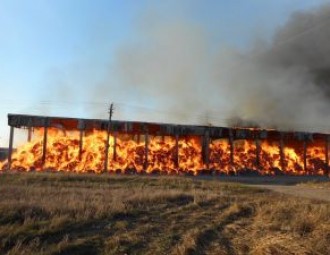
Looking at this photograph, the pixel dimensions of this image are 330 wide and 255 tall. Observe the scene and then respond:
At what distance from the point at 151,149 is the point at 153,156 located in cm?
79

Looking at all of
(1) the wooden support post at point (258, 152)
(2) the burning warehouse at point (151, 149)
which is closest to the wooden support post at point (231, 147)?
(2) the burning warehouse at point (151, 149)

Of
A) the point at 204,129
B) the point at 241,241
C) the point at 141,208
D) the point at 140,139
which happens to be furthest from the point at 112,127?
the point at 241,241

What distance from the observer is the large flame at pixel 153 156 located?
44.3 meters

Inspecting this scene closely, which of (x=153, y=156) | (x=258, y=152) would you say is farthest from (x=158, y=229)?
(x=258, y=152)

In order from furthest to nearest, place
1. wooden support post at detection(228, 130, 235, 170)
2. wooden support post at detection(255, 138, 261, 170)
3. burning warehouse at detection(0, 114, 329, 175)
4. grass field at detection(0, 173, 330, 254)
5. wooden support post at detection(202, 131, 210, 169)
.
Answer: wooden support post at detection(255, 138, 261, 170) < wooden support post at detection(228, 130, 235, 170) < wooden support post at detection(202, 131, 210, 169) < burning warehouse at detection(0, 114, 329, 175) < grass field at detection(0, 173, 330, 254)

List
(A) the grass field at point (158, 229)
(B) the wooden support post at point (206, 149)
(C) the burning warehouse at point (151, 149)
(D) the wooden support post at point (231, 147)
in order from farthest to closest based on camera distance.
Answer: (D) the wooden support post at point (231, 147) < (B) the wooden support post at point (206, 149) < (C) the burning warehouse at point (151, 149) < (A) the grass field at point (158, 229)

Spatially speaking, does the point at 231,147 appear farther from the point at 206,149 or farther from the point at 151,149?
the point at 151,149

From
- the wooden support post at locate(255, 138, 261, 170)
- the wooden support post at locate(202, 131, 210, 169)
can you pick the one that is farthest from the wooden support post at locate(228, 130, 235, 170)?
the wooden support post at locate(255, 138, 261, 170)

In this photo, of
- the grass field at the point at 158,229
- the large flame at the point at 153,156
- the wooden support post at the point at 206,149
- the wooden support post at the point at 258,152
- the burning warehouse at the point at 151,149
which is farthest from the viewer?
the wooden support post at the point at 258,152

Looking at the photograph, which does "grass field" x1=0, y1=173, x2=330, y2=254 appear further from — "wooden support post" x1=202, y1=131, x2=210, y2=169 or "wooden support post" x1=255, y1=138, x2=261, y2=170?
"wooden support post" x1=255, y1=138, x2=261, y2=170

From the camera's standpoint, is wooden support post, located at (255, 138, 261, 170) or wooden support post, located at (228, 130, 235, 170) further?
wooden support post, located at (255, 138, 261, 170)

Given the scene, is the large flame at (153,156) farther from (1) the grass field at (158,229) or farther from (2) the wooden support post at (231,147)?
(1) the grass field at (158,229)

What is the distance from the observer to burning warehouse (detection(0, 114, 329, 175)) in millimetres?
44125

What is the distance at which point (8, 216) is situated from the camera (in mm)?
10695
